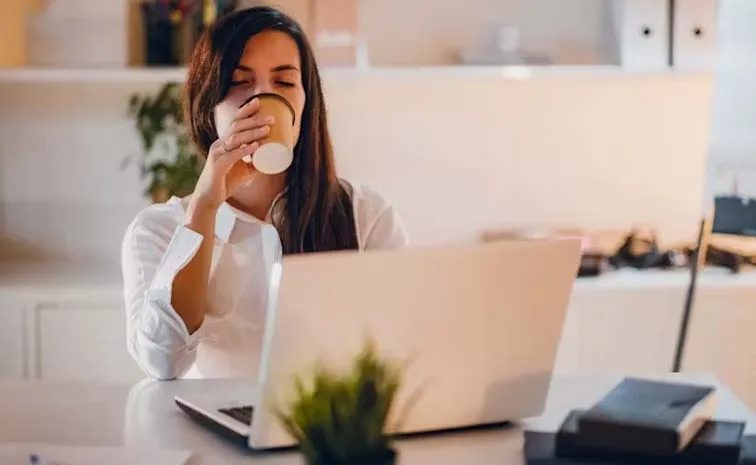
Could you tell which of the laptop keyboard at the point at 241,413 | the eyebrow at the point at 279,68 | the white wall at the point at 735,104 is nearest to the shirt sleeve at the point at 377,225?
the eyebrow at the point at 279,68

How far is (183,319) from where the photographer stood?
172 centimetres

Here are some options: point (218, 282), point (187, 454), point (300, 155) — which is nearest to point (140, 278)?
point (218, 282)

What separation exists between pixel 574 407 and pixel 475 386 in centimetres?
22

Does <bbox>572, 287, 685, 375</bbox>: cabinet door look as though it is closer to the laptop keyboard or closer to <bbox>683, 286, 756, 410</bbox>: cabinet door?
<bbox>683, 286, 756, 410</bbox>: cabinet door

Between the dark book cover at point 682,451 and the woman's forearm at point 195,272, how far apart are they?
2.19ft

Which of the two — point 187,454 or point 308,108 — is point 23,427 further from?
point 308,108

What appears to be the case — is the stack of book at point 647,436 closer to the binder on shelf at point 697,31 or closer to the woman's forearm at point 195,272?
the woman's forearm at point 195,272

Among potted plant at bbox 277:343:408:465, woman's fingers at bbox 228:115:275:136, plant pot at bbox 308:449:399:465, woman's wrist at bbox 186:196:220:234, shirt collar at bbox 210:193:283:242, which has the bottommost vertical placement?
plant pot at bbox 308:449:399:465

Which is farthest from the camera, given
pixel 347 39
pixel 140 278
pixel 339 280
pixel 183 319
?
pixel 347 39

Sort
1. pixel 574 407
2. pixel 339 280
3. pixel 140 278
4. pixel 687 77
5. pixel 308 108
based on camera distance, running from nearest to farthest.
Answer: pixel 339 280 < pixel 574 407 < pixel 140 278 < pixel 308 108 < pixel 687 77

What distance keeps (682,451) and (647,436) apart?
4cm

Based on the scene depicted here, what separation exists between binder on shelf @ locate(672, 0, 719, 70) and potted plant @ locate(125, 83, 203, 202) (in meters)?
1.37

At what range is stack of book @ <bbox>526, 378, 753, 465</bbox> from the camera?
122cm

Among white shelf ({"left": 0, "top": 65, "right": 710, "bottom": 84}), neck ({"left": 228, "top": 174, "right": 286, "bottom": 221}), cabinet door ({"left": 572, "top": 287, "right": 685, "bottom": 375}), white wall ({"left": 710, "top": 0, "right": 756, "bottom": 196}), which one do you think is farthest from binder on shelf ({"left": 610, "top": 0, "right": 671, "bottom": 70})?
neck ({"left": 228, "top": 174, "right": 286, "bottom": 221})
